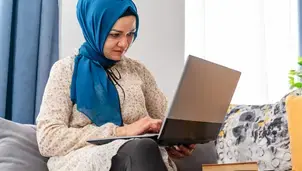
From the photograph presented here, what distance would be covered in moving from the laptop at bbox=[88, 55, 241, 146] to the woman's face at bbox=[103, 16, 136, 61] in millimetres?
399

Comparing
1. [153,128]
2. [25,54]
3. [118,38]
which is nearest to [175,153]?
[153,128]

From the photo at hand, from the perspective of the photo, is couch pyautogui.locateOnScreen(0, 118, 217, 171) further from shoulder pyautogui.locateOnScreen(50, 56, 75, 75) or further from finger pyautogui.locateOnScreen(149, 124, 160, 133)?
finger pyautogui.locateOnScreen(149, 124, 160, 133)

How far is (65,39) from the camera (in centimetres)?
223

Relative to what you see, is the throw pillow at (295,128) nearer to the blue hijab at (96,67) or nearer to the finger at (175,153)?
the finger at (175,153)

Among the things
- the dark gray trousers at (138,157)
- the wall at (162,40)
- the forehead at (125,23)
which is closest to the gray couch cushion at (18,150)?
the dark gray trousers at (138,157)

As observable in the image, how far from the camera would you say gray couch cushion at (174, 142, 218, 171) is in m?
1.66

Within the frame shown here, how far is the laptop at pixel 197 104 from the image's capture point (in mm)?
1137

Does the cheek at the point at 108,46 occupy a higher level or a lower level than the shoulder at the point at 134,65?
higher

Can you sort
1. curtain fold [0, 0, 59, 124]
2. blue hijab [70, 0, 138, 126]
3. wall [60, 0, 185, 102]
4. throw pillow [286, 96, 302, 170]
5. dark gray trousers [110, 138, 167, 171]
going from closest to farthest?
dark gray trousers [110, 138, 167, 171], blue hijab [70, 0, 138, 126], throw pillow [286, 96, 302, 170], curtain fold [0, 0, 59, 124], wall [60, 0, 185, 102]

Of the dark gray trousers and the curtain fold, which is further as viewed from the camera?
the curtain fold

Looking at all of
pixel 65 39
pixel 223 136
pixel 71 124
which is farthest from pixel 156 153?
pixel 65 39

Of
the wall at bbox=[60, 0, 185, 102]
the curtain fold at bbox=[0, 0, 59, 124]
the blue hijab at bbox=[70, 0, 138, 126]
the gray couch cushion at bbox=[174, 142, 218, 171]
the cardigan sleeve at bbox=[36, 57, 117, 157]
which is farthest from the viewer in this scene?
the wall at bbox=[60, 0, 185, 102]

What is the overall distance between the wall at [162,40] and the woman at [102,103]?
701 mm

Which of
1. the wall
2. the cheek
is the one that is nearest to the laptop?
the cheek
